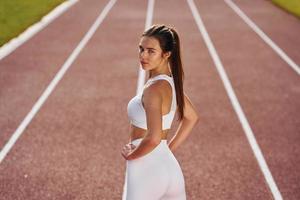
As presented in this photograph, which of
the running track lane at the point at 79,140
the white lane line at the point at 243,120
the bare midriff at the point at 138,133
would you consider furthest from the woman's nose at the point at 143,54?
the white lane line at the point at 243,120

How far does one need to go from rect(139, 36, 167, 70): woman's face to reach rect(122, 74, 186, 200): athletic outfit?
90mm

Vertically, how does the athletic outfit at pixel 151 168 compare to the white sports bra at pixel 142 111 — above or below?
below

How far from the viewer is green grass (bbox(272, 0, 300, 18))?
18.4 metres

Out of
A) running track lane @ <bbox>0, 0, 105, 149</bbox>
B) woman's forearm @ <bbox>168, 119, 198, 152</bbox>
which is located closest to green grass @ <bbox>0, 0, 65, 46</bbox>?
running track lane @ <bbox>0, 0, 105, 149</bbox>

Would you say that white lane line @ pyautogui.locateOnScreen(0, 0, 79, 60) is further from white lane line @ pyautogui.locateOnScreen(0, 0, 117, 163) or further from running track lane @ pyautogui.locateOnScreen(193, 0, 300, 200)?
running track lane @ pyautogui.locateOnScreen(193, 0, 300, 200)

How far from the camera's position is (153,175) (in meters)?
2.96

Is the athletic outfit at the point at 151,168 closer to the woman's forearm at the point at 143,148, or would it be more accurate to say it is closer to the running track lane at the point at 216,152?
the woman's forearm at the point at 143,148

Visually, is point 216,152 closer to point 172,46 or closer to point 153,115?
point 172,46

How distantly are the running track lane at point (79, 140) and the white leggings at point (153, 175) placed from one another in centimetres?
251

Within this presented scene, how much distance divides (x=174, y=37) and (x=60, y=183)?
330cm

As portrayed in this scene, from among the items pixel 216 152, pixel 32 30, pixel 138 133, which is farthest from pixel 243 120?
pixel 32 30

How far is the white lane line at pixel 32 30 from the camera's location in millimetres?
12078

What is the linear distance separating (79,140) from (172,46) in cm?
427

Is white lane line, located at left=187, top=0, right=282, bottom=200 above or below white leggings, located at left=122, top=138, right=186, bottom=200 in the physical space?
below
